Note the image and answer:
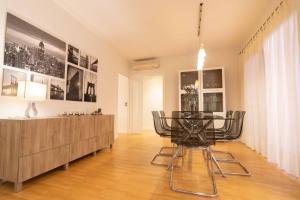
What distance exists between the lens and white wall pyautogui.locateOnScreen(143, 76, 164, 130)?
7461 millimetres

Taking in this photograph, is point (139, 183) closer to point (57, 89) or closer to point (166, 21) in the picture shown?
point (57, 89)

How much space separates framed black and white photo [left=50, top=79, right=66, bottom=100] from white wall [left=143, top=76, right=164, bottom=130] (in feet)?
15.4

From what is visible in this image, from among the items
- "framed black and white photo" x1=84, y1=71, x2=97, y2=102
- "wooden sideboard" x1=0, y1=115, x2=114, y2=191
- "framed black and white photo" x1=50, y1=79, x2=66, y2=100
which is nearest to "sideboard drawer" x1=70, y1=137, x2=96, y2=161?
"wooden sideboard" x1=0, y1=115, x2=114, y2=191

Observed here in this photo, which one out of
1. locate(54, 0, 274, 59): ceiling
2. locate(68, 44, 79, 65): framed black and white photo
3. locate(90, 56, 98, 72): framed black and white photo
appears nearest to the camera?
locate(54, 0, 274, 59): ceiling

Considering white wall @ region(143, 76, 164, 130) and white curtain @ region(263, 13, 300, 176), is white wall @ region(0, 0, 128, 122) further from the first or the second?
white curtain @ region(263, 13, 300, 176)

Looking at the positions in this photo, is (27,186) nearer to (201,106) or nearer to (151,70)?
(201,106)

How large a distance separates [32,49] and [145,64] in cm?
390

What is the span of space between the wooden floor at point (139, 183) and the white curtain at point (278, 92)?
1.31ft

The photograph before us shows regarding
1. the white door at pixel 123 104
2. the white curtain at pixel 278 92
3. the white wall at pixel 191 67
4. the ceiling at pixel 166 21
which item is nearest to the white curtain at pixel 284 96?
the white curtain at pixel 278 92

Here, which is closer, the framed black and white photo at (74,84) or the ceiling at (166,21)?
the ceiling at (166,21)

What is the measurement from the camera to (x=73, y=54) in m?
3.33

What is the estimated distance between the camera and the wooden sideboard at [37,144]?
6.10 ft

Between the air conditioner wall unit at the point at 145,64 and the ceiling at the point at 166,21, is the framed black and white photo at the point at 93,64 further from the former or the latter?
the air conditioner wall unit at the point at 145,64

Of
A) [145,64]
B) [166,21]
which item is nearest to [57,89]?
[166,21]
